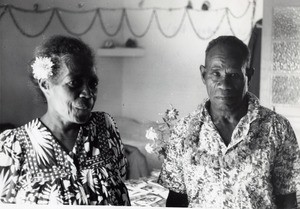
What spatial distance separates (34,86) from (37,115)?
0.11 meters

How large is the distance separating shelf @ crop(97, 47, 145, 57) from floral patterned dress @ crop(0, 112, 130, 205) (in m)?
0.28

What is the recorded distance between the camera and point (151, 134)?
1313 mm

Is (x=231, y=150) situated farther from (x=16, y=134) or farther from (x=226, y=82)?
(x=16, y=134)

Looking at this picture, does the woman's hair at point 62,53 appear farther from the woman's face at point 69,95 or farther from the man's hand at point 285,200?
the man's hand at point 285,200

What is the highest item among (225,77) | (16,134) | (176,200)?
(225,77)

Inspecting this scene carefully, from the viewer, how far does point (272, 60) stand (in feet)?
4.18

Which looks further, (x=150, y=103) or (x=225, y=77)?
(x=150, y=103)

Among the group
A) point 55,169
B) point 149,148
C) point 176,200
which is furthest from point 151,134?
point 55,169

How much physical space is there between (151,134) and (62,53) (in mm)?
459

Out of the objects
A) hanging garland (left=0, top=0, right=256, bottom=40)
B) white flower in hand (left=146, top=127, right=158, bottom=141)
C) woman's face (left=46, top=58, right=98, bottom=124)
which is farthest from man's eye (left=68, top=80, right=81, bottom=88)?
white flower in hand (left=146, top=127, right=158, bottom=141)

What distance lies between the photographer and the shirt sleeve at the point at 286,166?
1.16 meters

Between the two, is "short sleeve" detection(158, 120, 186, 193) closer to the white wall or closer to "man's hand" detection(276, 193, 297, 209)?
the white wall

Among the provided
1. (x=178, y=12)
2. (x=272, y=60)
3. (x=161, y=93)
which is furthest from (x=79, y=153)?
(x=272, y=60)

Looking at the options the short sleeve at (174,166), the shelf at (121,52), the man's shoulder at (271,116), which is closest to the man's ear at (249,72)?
the man's shoulder at (271,116)
